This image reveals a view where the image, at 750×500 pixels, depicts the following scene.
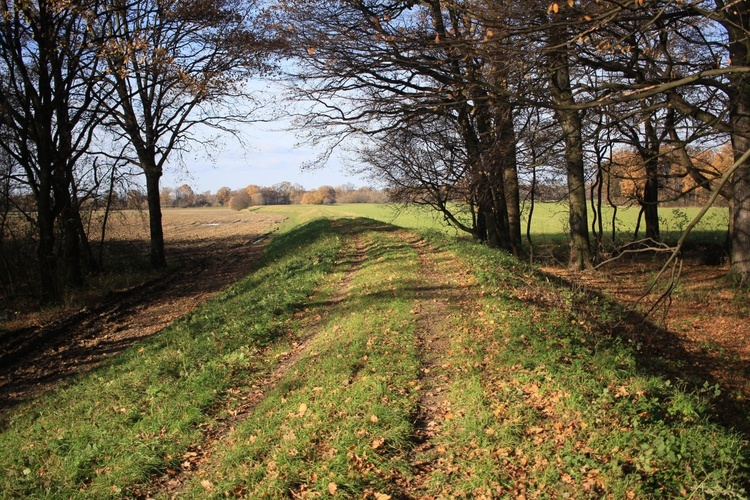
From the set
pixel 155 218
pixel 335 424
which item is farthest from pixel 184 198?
pixel 335 424

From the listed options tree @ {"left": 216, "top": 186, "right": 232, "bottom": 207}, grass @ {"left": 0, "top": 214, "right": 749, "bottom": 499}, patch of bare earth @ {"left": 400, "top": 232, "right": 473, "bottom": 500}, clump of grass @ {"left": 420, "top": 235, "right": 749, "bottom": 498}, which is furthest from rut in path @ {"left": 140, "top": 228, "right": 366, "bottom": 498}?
tree @ {"left": 216, "top": 186, "right": 232, "bottom": 207}

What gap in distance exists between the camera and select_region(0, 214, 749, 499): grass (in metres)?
4.15

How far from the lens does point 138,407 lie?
6770 millimetres

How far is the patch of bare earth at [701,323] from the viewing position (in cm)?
754

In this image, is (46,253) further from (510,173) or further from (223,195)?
(223,195)

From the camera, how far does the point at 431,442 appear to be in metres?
4.77

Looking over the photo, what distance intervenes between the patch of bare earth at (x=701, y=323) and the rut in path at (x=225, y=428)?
17.1 feet

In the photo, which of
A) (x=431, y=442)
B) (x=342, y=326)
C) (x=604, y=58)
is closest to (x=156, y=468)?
(x=431, y=442)

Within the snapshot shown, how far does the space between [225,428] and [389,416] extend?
2099 millimetres

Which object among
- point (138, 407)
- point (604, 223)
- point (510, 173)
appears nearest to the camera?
point (138, 407)

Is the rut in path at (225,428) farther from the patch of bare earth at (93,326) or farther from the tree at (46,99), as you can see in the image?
the tree at (46,99)

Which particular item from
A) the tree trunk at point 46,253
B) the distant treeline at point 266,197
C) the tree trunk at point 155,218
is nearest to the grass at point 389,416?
the tree trunk at point 46,253

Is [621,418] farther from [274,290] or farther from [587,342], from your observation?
[274,290]

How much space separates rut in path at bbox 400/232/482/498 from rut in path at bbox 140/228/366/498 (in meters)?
2.04
